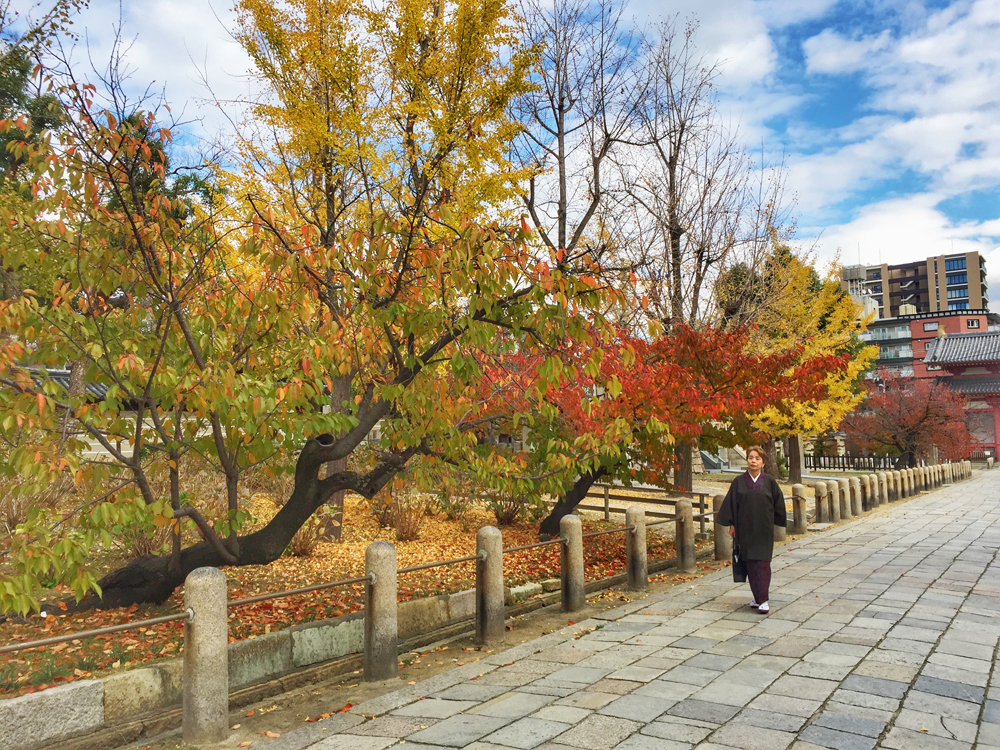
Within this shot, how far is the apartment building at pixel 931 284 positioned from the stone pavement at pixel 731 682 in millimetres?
80648

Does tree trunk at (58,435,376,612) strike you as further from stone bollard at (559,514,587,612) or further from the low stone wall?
stone bollard at (559,514,587,612)

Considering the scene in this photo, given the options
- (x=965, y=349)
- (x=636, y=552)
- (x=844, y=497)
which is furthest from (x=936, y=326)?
(x=636, y=552)

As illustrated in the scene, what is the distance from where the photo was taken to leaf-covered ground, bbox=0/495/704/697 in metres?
5.52

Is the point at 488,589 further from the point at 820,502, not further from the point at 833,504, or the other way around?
the point at 833,504

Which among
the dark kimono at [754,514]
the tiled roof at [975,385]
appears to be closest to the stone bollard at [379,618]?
the dark kimono at [754,514]

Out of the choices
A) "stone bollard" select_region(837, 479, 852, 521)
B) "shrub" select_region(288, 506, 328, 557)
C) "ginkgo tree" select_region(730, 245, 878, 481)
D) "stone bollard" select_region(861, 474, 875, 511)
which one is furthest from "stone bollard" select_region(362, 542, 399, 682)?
"stone bollard" select_region(861, 474, 875, 511)

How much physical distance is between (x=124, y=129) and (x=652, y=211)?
11.9 metres

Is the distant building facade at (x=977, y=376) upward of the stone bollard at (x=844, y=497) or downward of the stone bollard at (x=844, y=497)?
upward

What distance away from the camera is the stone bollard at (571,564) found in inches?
311

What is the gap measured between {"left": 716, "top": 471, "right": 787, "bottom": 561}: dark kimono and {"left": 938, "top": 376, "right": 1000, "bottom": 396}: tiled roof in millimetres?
41089

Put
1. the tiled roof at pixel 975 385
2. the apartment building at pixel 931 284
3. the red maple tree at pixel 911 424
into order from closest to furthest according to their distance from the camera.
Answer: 1. the red maple tree at pixel 911 424
2. the tiled roof at pixel 975 385
3. the apartment building at pixel 931 284

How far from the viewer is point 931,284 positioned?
83.0 meters

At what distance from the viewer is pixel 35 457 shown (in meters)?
4.13

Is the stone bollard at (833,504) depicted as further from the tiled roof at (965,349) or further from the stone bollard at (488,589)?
the tiled roof at (965,349)
